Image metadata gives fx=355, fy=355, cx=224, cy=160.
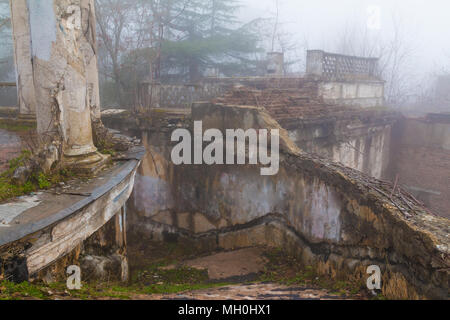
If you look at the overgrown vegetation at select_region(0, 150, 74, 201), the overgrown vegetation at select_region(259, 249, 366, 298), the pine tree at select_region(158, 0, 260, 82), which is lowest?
the overgrown vegetation at select_region(259, 249, 366, 298)

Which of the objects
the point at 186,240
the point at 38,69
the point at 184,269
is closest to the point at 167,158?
the point at 186,240

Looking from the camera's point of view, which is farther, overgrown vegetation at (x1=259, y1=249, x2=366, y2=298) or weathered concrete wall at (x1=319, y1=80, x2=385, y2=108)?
weathered concrete wall at (x1=319, y1=80, x2=385, y2=108)

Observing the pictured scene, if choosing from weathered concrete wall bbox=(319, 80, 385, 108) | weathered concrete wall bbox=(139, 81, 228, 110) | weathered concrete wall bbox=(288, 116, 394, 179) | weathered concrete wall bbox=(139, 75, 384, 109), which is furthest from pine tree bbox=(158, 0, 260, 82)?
weathered concrete wall bbox=(288, 116, 394, 179)

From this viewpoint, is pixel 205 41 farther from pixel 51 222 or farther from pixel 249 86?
pixel 51 222

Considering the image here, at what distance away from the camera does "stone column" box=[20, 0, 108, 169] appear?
4.41 m

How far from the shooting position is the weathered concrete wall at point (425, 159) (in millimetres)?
13156

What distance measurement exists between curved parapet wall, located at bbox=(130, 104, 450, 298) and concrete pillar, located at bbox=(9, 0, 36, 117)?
9.68 feet

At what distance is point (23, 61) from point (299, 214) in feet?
23.5

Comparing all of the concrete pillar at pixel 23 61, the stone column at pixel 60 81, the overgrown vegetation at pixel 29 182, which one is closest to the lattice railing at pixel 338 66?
the concrete pillar at pixel 23 61

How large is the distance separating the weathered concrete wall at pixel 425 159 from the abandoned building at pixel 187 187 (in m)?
3.54

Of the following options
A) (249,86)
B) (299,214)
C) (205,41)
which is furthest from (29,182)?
(205,41)

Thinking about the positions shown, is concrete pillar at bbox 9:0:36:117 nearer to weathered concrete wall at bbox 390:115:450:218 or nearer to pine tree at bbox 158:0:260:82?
pine tree at bbox 158:0:260:82

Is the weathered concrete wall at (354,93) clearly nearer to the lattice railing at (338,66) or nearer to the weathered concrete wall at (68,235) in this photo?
the lattice railing at (338,66)

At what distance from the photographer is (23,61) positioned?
8312mm
